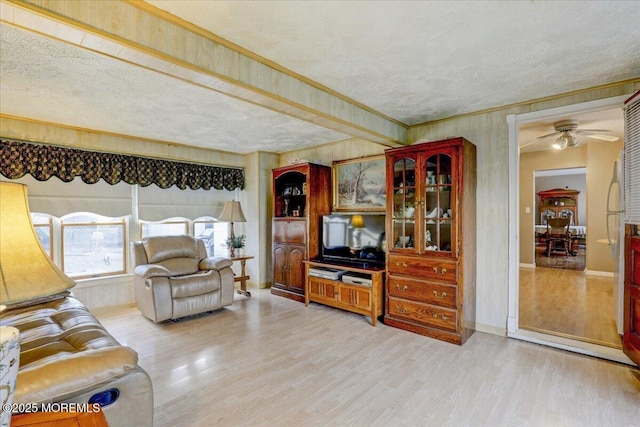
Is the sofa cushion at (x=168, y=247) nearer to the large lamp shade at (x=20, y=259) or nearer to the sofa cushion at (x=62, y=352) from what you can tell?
the sofa cushion at (x=62, y=352)

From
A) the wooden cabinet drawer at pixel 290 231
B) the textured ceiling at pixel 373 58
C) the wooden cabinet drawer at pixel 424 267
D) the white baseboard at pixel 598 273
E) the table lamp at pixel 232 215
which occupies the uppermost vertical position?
the textured ceiling at pixel 373 58

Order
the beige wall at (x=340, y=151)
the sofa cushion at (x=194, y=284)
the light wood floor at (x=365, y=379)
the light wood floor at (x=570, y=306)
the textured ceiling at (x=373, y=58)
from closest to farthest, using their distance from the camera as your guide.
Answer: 1. the textured ceiling at (x=373, y=58)
2. the light wood floor at (x=365, y=379)
3. the light wood floor at (x=570, y=306)
4. the sofa cushion at (x=194, y=284)
5. the beige wall at (x=340, y=151)

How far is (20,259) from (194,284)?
315cm

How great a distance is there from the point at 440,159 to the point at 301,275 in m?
2.60

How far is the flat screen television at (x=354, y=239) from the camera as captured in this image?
3955mm

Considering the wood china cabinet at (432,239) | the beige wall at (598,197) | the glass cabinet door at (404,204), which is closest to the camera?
the wood china cabinet at (432,239)

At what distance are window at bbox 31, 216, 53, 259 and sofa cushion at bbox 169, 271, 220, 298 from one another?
68.9 inches

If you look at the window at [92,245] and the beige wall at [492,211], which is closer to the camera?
the beige wall at [492,211]

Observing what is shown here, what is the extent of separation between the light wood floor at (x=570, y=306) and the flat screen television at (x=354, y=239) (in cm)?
186

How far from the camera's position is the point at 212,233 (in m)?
5.76

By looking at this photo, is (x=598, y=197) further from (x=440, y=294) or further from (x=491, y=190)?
(x=440, y=294)

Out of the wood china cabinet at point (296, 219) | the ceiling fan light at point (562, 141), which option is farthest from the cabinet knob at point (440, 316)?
the ceiling fan light at point (562, 141)

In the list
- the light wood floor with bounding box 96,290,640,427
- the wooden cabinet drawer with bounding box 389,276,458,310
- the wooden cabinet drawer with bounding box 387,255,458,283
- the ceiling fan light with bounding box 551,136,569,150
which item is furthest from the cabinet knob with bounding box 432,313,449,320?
the ceiling fan light with bounding box 551,136,569,150

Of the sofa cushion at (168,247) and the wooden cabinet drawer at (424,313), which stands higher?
the sofa cushion at (168,247)
